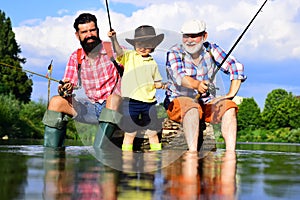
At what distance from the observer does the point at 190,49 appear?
7.04 metres

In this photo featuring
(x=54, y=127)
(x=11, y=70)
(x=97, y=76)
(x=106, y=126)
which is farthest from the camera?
(x=11, y=70)

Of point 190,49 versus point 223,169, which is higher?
point 190,49

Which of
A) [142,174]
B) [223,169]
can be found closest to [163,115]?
[223,169]

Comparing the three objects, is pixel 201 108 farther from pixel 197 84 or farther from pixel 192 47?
pixel 192 47

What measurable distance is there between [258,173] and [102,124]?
9.91 feet

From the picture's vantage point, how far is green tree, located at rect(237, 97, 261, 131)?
63.9 m

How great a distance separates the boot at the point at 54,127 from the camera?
7.25 m

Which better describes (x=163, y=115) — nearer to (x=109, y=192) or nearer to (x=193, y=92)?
(x=193, y=92)

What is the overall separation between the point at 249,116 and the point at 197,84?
58.8 m

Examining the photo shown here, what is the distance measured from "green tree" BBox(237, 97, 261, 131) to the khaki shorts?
56285 millimetres

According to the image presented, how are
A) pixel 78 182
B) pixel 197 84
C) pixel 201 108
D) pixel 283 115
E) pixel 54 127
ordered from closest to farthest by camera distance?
pixel 78 182 < pixel 197 84 < pixel 201 108 < pixel 54 127 < pixel 283 115

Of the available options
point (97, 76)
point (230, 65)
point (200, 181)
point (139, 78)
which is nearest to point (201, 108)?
point (230, 65)

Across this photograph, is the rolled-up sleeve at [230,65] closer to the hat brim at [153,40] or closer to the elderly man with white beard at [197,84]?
the elderly man with white beard at [197,84]

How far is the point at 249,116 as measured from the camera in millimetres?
64688
